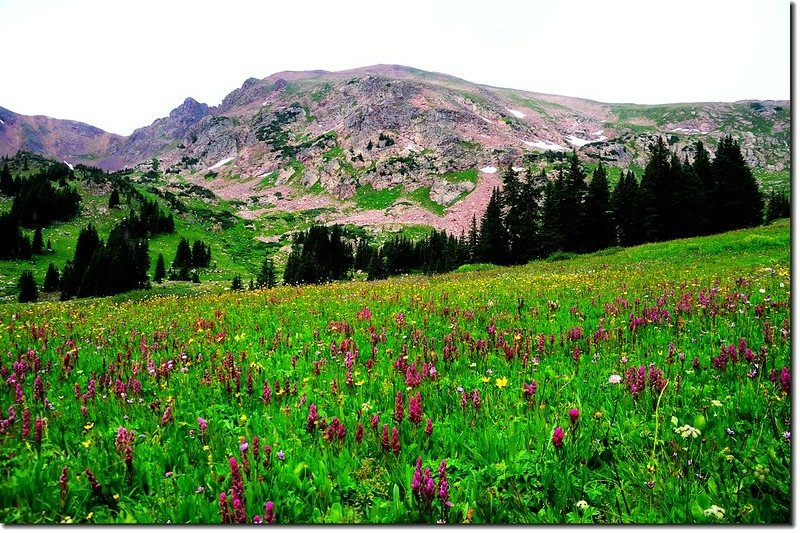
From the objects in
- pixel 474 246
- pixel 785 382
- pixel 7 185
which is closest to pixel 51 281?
pixel 7 185

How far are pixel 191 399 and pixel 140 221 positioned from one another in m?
154

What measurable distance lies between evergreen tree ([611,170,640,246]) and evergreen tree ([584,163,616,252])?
2021 millimetres

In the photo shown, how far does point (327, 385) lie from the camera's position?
4.73 meters

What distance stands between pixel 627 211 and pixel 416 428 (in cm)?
6724

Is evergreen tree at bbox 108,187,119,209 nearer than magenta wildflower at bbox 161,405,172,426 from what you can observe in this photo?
No

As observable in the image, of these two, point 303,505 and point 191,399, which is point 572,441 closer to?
point 303,505

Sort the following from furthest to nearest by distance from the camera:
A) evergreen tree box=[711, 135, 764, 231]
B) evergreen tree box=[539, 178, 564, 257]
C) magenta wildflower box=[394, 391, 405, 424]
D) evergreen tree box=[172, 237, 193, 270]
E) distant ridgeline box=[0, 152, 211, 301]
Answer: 1. evergreen tree box=[172, 237, 193, 270]
2. distant ridgeline box=[0, 152, 211, 301]
3. evergreen tree box=[539, 178, 564, 257]
4. evergreen tree box=[711, 135, 764, 231]
5. magenta wildflower box=[394, 391, 405, 424]

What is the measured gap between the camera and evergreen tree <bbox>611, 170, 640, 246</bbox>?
59500 millimetres

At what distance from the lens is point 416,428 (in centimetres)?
356

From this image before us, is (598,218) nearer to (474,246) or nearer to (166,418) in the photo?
(474,246)

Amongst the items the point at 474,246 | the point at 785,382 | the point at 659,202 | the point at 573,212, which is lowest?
the point at 474,246

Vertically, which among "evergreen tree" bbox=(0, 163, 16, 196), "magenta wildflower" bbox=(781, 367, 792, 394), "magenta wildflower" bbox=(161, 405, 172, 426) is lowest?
"magenta wildflower" bbox=(161, 405, 172, 426)

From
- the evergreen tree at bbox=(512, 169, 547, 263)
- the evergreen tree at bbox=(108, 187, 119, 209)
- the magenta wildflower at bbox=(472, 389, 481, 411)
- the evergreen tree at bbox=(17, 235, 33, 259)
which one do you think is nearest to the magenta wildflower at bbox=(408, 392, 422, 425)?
the magenta wildflower at bbox=(472, 389, 481, 411)

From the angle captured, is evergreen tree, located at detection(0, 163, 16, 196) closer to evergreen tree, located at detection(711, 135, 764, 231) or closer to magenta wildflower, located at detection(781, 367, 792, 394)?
evergreen tree, located at detection(711, 135, 764, 231)
